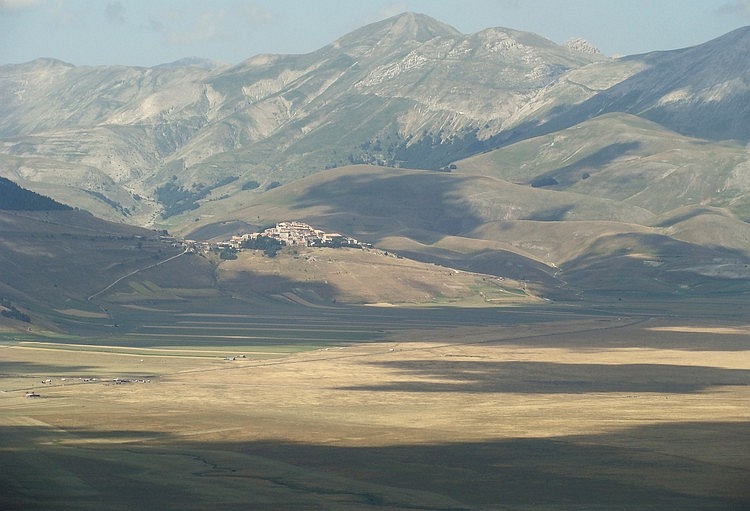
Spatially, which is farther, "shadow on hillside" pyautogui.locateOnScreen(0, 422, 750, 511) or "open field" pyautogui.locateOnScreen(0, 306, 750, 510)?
"open field" pyautogui.locateOnScreen(0, 306, 750, 510)

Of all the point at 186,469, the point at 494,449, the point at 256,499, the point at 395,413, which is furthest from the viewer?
the point at 395,413

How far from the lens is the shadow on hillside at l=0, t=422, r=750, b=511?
11050 centimetres

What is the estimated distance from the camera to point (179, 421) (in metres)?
160

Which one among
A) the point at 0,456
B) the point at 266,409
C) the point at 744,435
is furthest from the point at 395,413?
the point at 0,456

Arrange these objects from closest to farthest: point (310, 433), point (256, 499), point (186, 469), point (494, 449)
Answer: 1. point (256, 499)
2. point (186, 469)
3. point (494, 449)
4. point (310, 433)

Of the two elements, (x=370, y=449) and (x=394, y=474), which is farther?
(x=370, y=449)

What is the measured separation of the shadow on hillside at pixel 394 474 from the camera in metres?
110

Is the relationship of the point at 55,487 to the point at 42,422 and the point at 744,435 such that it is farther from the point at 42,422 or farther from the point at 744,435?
the point at 744,435

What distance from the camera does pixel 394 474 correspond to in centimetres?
12388

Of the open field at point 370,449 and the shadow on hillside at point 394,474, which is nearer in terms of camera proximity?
the shadow on hillside at point 394,474

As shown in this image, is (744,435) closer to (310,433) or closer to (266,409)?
(310,433)

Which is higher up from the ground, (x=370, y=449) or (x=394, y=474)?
(x=370, y=449)

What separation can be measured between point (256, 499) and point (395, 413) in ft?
190

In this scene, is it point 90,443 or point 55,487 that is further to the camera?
point 90,443
